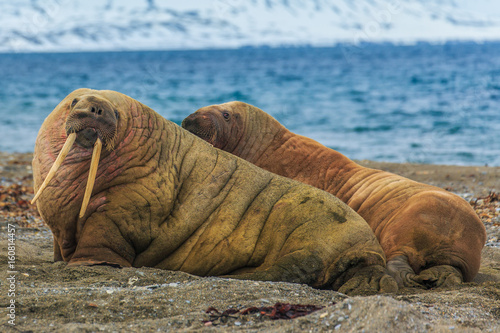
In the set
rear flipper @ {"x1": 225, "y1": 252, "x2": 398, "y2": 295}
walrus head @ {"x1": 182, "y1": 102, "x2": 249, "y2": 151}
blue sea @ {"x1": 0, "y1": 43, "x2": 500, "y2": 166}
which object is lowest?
blue sea @ {"x1": 0, "y1": 43, "x2": 500, "y2": 166}

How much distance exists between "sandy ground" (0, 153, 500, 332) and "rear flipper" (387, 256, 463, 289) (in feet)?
0.63

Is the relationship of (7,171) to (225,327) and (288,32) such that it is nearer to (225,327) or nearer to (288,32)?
(225,327)

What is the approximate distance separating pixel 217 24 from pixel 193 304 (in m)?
162

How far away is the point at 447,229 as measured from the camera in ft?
16.7

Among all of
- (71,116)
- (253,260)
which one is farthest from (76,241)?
(253,260)

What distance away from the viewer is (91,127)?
13.7ft

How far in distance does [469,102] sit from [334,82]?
1526 cm

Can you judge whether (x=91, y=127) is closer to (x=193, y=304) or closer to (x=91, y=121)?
(x=91, y=121)

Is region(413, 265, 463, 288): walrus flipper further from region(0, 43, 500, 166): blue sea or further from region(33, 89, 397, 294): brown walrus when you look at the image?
region(0, 43, 500, 166): blue sea

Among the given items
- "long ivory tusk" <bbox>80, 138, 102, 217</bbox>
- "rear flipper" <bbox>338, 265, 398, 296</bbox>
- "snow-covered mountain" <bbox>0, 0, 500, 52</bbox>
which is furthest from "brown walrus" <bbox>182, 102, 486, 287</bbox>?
"snow-covered mountain" <bbox>0, 0, 500, 52</bbox>

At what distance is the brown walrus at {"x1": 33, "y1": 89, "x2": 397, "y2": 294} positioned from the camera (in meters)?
4.31

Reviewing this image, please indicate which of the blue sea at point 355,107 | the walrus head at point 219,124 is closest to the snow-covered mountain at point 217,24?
the blue sea at point 355,107

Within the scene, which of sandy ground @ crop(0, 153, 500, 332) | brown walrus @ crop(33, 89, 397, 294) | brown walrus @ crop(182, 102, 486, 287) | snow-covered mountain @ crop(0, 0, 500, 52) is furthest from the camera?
snow-covered mountain @ crop(0, 0, 500, 52)

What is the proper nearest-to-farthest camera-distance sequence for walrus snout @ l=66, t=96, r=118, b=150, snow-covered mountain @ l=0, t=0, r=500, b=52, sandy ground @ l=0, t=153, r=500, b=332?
sandy ground @ l=0, t=153, r=500, b=332
walrus snout @ l=66, t=96, r=118, b=150
snow-covered mountain @ l=0, t=0, r=500, b=52
